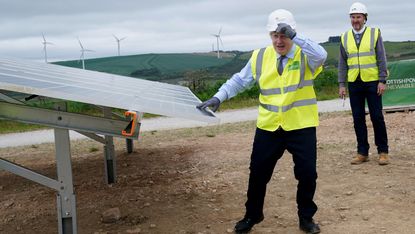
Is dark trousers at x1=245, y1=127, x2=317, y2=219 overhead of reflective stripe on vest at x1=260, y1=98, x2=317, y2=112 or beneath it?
beneath

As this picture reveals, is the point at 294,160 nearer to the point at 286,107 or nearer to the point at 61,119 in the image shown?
the point at 286,107

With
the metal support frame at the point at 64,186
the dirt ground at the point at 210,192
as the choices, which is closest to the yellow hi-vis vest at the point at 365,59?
the dirt ground at the point at 210,192

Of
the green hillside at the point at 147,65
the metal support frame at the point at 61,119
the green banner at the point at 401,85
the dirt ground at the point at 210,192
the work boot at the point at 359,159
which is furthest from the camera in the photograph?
the green hillside at the point at 147,65

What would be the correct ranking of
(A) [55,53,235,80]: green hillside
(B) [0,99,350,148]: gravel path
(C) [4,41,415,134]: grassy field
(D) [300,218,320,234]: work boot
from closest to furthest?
(D) [300,218,320,234]: work boot < (B) [0,99,350,148]: gravel path < (C) [4,41,415,134]: grassy field < (A) [55,53,235,80]: green hillside

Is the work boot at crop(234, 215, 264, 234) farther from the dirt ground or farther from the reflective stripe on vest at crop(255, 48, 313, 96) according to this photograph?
the reflective stripe on vest at crop(255, 48, 313, 96)

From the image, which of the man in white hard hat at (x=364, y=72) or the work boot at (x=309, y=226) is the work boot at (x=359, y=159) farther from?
the work boot at (x=309, y=226)

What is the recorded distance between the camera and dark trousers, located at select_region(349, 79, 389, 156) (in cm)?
641

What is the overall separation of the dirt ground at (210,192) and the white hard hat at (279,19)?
69.4 inches

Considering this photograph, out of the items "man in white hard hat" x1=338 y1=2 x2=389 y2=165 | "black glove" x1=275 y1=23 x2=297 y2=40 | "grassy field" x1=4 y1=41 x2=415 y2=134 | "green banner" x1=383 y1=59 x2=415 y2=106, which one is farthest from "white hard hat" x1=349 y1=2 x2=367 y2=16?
"grassy field" x1=4 y1=41 x2=415 y2=134

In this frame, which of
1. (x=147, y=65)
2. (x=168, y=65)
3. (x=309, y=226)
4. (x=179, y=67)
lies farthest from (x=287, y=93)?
(x=179, y=67)

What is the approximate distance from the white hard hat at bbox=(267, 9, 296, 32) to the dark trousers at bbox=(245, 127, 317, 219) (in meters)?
0.83

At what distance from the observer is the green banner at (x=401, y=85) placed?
1195 centimetres

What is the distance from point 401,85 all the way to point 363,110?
6.03m

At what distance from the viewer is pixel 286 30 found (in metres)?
4.02
